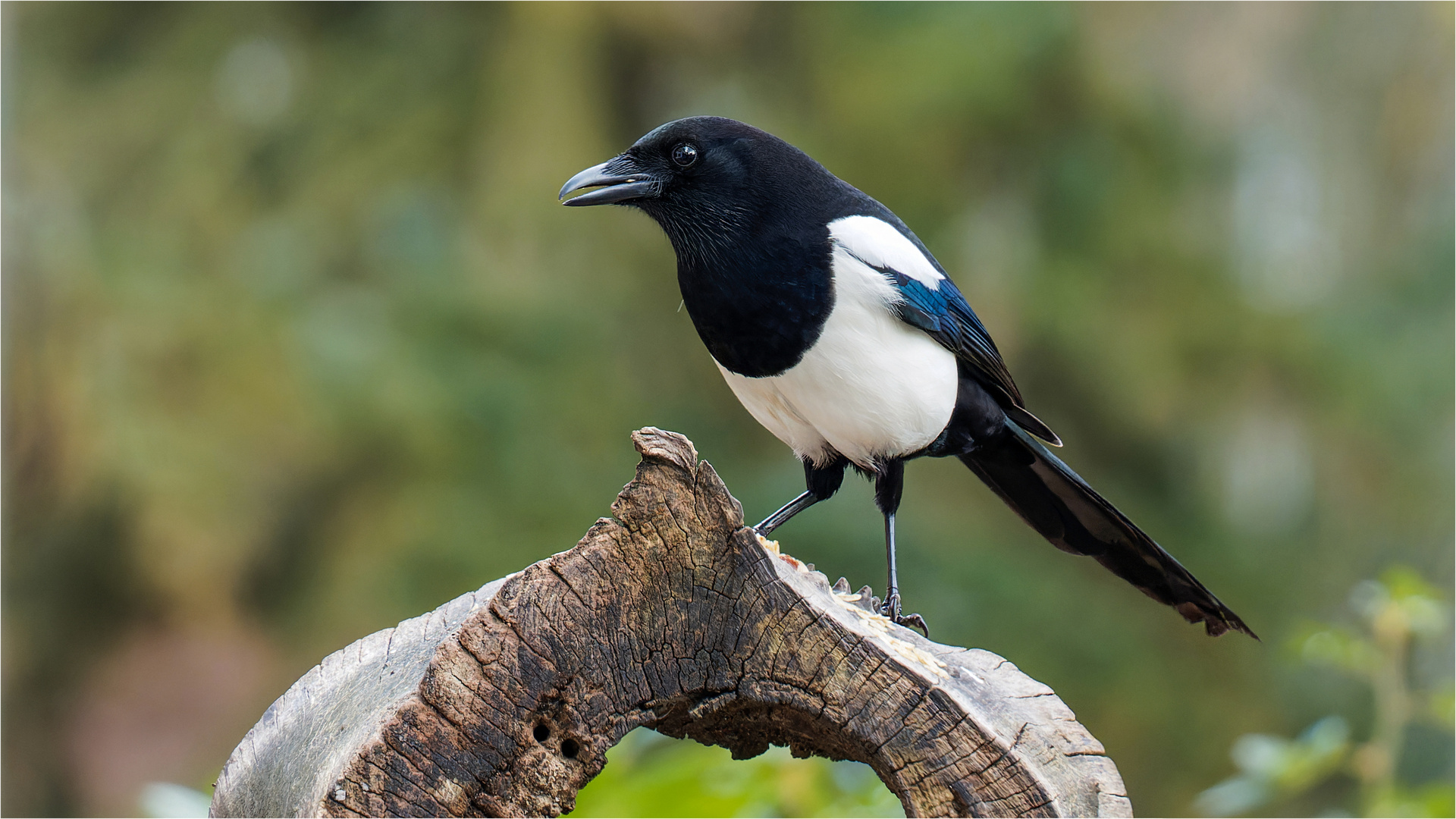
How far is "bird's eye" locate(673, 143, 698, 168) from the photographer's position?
198 cm

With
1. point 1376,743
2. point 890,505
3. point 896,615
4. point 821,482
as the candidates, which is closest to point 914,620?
point 896,615

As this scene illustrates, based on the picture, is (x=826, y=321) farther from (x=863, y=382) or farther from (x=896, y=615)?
(x=896, y=615)

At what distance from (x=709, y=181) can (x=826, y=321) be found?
328 millimetres

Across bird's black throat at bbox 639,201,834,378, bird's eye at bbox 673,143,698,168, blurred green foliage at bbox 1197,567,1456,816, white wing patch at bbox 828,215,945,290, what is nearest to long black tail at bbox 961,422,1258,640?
blurred green foliage at bbox 1197,567,1456,816

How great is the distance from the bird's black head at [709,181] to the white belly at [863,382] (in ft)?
0.48

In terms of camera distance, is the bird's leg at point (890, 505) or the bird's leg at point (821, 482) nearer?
the bird's leg at point (890, 505)

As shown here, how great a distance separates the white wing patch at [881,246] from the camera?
1907 mm

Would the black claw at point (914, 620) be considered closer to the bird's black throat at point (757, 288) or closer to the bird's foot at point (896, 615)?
the bird's foot at point (896, 615)

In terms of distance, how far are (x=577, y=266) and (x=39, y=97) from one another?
5.61ft

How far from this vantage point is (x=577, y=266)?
3666mm

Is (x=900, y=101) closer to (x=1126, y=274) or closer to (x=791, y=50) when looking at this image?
(x=791, y=50)

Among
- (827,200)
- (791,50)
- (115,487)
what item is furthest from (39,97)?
(827,200)

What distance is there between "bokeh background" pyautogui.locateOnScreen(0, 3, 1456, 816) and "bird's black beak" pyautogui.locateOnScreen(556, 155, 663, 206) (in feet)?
5.17

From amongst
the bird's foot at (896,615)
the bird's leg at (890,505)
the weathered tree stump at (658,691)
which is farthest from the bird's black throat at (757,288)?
the weathered tree stump at (658,691)
